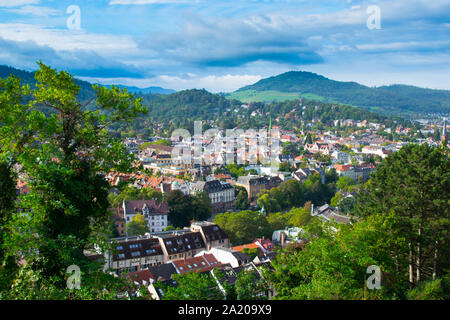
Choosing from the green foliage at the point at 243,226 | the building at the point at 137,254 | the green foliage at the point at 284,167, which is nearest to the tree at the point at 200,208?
the green foliage at the point at 243,226

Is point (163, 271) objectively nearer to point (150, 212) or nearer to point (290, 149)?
point (150, 212)

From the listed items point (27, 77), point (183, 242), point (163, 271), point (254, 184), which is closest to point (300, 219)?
point (183, 242)

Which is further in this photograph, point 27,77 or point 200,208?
point 27,77

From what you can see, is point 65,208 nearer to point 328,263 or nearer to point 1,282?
point 1,282

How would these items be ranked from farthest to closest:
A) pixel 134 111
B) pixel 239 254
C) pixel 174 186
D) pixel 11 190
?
pixel 174 186, pixel 239 254, pixel 134 111, pixel 11 190

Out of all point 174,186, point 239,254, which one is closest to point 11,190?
point 239,254

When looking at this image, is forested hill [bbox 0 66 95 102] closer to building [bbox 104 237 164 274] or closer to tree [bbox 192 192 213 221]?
tree [bbox 192 192 213 221]
